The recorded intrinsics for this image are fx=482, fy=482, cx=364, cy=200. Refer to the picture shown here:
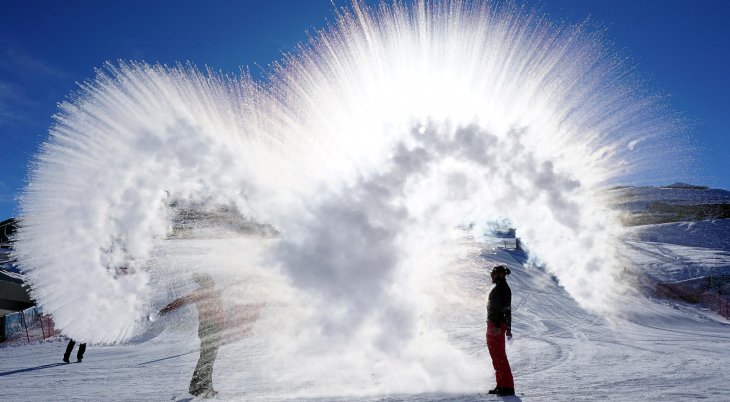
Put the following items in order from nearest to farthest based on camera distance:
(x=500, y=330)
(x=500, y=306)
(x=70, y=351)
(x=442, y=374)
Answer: (x=500, y=330), (x=500, y=306), (x=442, y=374), (x=70, y=351)

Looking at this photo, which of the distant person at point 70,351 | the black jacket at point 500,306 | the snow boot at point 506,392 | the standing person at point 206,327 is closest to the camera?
the snow boot at point 506,392

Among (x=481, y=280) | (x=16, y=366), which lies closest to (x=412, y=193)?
(x=16, y=366)

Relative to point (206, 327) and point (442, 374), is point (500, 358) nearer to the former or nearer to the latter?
point (442, 374)

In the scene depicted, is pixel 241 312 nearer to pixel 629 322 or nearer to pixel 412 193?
pixel 412 193

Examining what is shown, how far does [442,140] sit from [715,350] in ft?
29.2

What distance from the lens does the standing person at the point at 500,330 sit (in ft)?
22.3

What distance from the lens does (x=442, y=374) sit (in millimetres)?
8141

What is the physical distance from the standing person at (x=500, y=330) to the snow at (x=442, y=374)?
28 cm

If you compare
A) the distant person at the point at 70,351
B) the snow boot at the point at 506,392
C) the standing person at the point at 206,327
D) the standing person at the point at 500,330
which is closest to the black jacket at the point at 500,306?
the standing person at the point at 500,330

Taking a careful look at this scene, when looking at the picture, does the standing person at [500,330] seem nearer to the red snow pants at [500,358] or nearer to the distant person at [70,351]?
Result: the red snow pants at [500,358]

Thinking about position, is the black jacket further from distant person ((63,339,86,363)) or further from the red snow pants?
distant person ((63,339,86,363))

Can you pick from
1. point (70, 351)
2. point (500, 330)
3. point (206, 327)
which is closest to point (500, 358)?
point (500, 330)

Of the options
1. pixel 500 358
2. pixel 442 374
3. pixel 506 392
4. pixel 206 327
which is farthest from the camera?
pixel 442 374

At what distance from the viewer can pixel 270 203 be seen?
11.4 metres
